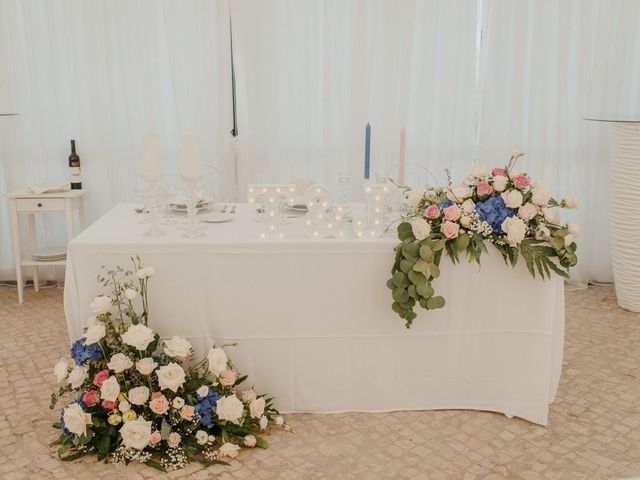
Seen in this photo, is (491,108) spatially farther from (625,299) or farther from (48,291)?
(48,291)

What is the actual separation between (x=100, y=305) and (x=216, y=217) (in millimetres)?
637

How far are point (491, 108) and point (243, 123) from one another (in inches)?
55.6

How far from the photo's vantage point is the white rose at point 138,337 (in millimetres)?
2309

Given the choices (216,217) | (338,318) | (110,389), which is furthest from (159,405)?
(216,217)

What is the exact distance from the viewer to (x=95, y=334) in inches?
90.9

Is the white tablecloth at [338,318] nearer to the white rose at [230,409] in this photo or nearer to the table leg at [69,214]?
the white rose at [230,409]

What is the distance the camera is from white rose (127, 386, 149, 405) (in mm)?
2320

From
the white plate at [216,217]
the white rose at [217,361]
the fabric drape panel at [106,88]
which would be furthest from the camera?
the fabric drape panel at [106,88]

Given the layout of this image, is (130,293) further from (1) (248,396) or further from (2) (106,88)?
(2) (106,88)

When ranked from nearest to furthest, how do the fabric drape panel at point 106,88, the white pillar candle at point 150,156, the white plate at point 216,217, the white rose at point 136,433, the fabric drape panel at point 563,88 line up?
the white rose at point 136,433 → the white pillar candle at point 150,156 → the white plate at point 216,217 → the fabric drape panel at point 106,88 → the fabric drape panel at point 563,88

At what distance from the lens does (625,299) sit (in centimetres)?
383

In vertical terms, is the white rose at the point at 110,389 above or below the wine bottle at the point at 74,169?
below

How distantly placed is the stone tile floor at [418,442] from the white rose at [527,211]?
2.57 feet

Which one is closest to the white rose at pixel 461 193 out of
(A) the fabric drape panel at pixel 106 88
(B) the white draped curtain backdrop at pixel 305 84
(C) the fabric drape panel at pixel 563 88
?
(B) the white draped curtain backdrop at pixel 305 84
